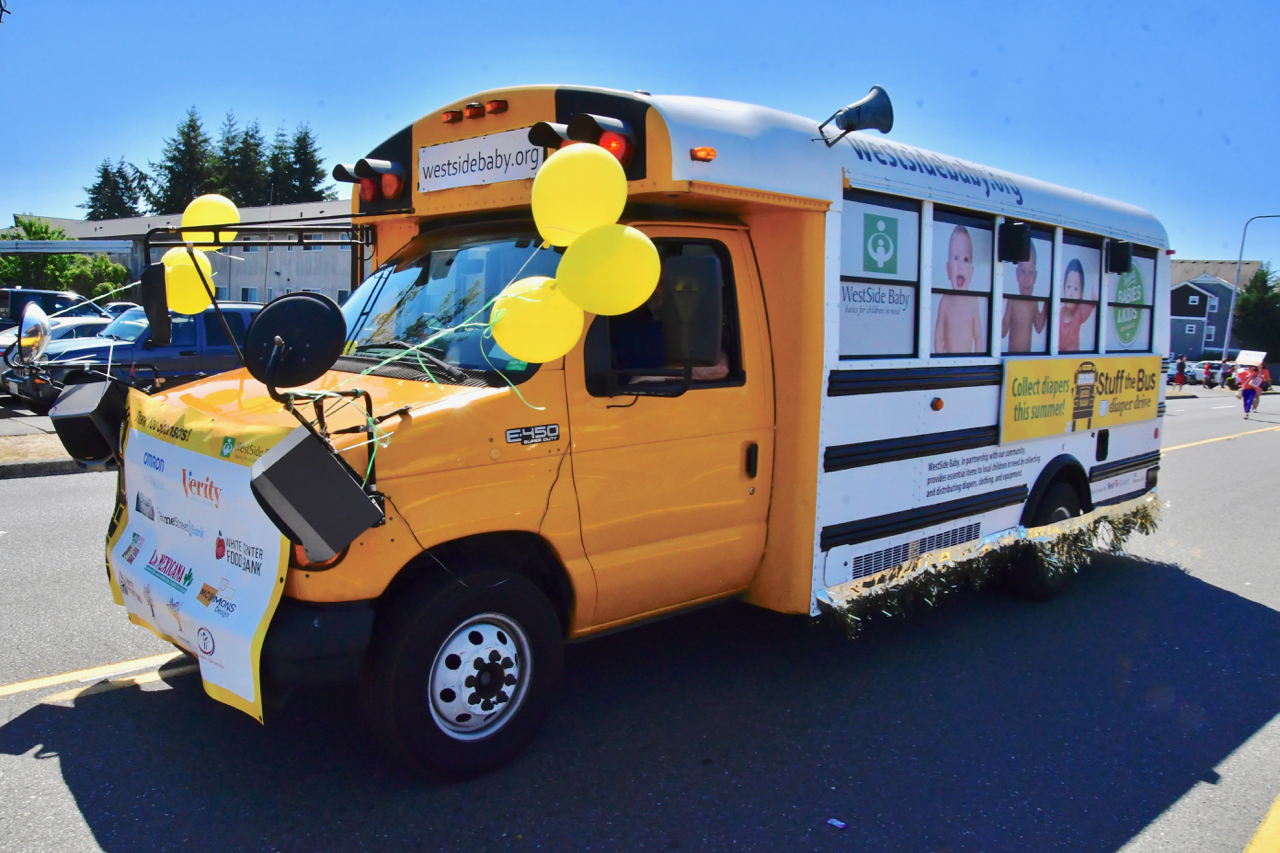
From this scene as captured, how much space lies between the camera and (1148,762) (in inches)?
159

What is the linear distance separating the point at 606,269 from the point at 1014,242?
135 inches

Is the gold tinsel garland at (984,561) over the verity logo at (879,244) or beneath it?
beneath

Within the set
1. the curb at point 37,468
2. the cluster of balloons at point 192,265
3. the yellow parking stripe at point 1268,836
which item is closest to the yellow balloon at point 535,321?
the cluster of balloons at point 192,265

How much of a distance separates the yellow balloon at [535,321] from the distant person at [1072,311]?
4352 mm

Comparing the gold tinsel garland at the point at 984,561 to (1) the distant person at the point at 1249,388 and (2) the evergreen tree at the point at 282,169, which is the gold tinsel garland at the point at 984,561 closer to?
(1) the distant person at the point at 1249,388

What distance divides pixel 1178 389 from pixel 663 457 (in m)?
46.2

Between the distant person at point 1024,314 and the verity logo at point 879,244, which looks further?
the distant person at point 1024,314

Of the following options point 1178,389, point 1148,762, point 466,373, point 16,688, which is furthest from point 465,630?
point 1178,389

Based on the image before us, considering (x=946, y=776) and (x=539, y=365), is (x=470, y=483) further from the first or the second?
(x=946, y=776)

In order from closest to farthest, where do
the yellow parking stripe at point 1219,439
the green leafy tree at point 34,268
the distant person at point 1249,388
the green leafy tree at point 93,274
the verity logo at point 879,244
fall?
the verity logo at point 879,244 < the yellow parking stripe at point 1219,439 < the distant person at point 1249,388 < the green leafy tree at point 34,268 < the green leafy tree at point 93,274

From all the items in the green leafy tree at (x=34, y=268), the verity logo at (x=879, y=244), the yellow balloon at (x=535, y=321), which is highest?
the green leafy tree at (x=34, y=268)

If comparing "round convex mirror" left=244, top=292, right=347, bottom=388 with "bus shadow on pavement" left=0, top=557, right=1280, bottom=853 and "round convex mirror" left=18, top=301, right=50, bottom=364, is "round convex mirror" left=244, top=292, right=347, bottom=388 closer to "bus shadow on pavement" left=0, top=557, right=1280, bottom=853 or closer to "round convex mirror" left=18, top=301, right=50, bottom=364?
"bus shadow on pavement" left=0, top=557, right=1280, bottom=853

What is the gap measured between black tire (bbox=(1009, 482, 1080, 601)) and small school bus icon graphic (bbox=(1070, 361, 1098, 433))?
0.48m

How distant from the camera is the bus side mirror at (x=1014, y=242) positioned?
5570 mm
